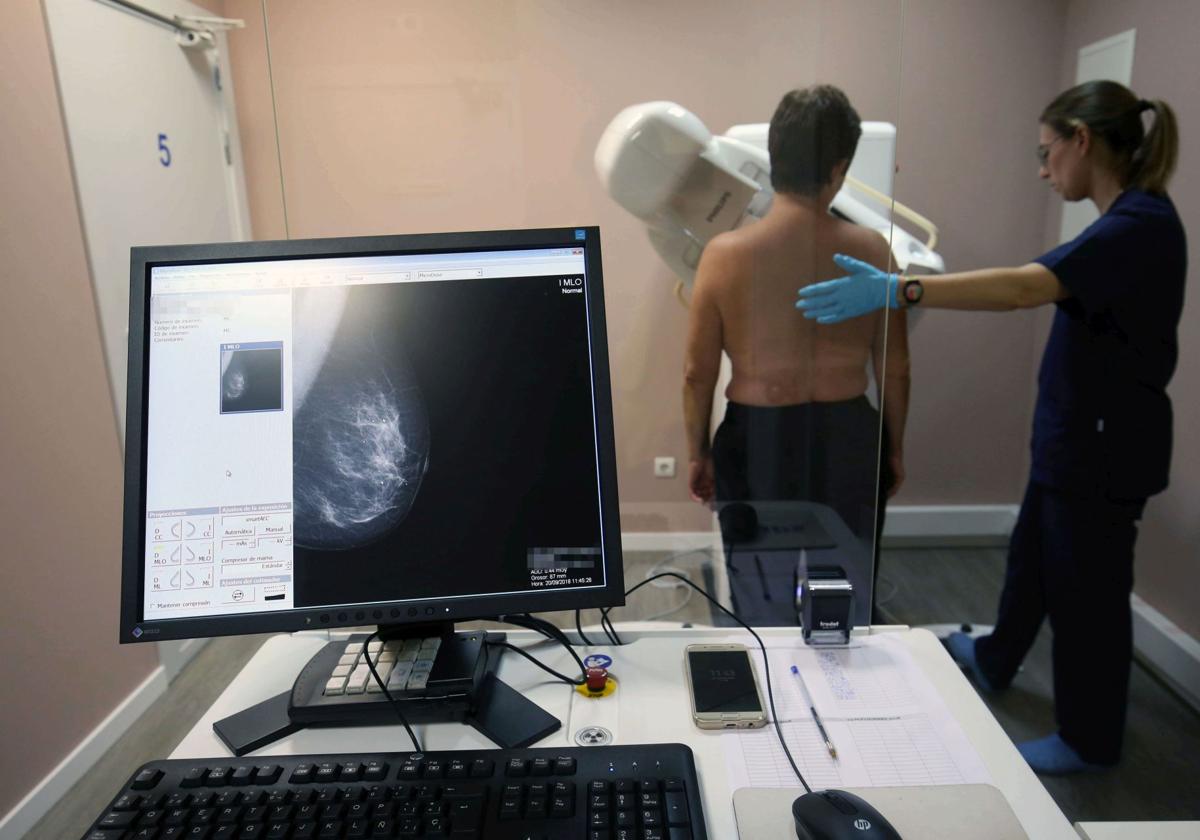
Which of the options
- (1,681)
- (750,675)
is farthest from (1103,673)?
(1,681)

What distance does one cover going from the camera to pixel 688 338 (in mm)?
1532

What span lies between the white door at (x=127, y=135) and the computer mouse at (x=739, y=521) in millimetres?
1283

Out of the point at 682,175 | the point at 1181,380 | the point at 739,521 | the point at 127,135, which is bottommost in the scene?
the point at 739,521

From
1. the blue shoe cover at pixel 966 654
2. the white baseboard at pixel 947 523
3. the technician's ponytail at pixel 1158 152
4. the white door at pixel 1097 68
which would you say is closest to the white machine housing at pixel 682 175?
the technician's ponytail at pixel 1158 152

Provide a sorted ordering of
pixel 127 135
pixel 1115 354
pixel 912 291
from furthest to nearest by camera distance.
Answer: pixel 127 135 → pixel 1115 354 → pixel 912 291

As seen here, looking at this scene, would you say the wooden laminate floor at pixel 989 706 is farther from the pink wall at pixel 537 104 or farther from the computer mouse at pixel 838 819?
the computer mouse at pixel 838 819

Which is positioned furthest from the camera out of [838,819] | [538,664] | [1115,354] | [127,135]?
[127,135]

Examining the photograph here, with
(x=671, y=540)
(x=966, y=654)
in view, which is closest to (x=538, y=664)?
(x=671, y=540)

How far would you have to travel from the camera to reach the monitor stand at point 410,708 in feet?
2.57

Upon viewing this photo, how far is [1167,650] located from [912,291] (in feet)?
4.68

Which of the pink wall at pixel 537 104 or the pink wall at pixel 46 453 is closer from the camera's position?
the pink wall at pixel 537 104

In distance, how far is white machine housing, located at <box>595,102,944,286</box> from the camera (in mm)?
1390

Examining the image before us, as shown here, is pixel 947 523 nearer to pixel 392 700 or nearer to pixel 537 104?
pixel 537 104

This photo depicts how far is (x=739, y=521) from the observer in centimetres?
176
